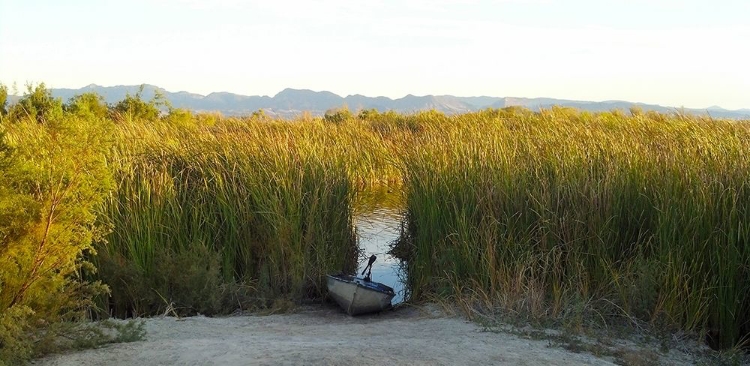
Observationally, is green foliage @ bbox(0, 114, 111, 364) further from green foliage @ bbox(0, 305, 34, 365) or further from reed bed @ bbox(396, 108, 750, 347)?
reed bed @ bbox(396, 108, 750, 347)

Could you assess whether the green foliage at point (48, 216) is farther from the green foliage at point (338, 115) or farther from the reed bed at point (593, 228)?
the green foliage at point (338, 115)

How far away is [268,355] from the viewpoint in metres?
5.97

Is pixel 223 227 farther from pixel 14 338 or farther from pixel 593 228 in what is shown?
pixel 593 228

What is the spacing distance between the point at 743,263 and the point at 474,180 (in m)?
3.07

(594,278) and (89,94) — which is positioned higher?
(89,94)

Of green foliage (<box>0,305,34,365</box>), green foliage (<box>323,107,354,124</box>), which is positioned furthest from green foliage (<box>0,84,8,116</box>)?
green foliage (<box>0,305,34,365</box>)

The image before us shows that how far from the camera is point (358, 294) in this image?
9.45 m

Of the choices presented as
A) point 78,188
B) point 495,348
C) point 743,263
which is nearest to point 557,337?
point 495,348

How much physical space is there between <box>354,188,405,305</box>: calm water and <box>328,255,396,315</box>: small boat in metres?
0.84

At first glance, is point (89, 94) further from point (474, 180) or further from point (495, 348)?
point (495, 348)

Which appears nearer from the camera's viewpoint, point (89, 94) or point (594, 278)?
point (594, 278)

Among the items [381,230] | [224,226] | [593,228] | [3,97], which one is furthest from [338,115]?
[593,228]

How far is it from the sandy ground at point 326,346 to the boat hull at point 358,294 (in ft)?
2.34

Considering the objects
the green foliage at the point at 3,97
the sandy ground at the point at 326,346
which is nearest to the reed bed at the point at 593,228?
the sandy ground at the point at 326,346
